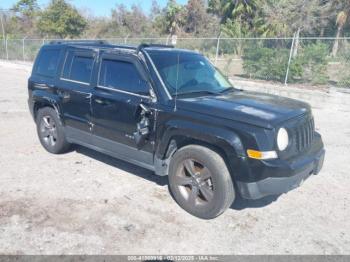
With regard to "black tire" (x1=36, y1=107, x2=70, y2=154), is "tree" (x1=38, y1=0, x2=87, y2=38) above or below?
above

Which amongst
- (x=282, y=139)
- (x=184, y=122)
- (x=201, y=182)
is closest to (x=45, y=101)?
(x=184, y=122)

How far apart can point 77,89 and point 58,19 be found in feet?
112

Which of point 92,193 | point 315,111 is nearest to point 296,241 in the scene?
point 92,193

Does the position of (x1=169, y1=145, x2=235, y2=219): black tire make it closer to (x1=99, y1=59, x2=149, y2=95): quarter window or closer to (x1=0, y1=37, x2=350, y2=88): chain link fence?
(x1=99, y1=59, x2=149, y2=95): quarter window

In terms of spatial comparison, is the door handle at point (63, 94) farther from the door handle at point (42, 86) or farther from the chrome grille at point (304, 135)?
the chrome grille at point (304, 135)

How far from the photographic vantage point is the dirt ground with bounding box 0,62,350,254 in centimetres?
338

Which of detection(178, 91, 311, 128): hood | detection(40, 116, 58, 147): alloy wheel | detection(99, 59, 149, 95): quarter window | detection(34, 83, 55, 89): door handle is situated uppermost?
detection(99, 59, 149, 95): quarter window

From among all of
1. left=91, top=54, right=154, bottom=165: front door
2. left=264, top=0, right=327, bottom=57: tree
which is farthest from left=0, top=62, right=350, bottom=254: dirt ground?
left=264, top=0, right=327, bottom=57: tree

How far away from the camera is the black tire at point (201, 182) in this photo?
362 centimetres

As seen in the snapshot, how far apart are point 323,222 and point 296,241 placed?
0.61 meters

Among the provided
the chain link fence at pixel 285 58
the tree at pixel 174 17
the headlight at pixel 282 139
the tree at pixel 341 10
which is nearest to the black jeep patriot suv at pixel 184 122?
the headlight at pixel 282 139

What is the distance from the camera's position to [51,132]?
5.83 meters

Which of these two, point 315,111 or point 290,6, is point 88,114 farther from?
point 290,6

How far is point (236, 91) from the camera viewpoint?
191 inches
